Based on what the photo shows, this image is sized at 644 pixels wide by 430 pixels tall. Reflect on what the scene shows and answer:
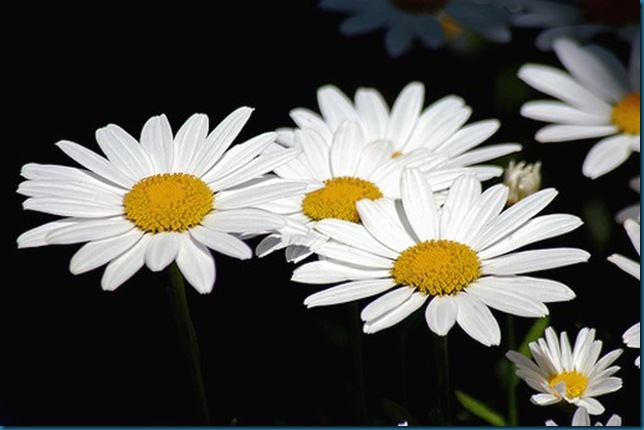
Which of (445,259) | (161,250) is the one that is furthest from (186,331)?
(445,259)

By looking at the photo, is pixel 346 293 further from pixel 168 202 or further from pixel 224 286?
pixel 224 286

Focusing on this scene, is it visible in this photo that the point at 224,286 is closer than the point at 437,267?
No

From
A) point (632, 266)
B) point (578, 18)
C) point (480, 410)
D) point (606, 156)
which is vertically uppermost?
Answer: point (578, 18)

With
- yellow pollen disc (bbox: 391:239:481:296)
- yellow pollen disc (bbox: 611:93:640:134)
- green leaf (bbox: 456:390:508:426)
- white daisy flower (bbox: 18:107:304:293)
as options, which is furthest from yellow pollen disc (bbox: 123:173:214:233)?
yellow pollen disc (bbox: 611:93:640:134)

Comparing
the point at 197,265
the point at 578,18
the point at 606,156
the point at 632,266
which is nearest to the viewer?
the point at 197,265

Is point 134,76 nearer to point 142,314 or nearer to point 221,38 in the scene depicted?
point 221,38

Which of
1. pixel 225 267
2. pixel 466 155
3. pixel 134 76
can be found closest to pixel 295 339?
pixel 225 267
